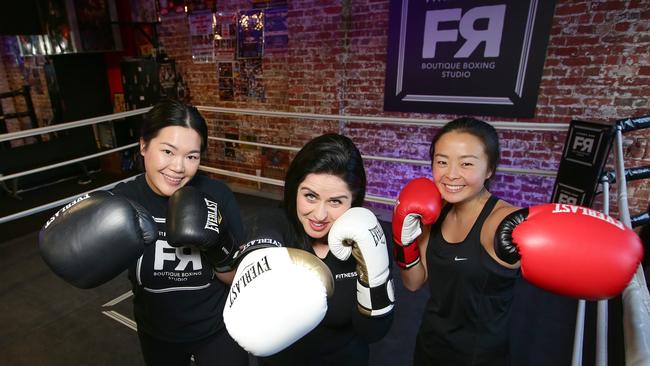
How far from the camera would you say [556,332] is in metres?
1.86

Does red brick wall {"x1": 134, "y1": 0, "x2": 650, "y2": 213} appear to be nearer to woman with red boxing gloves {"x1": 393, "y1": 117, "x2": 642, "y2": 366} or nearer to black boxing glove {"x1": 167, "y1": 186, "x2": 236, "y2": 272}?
woman with red boxing gloves {"x1": 393, "y1": 117, "x2": 642, "y2": 366}

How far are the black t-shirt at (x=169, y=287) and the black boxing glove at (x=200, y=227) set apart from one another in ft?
0.31

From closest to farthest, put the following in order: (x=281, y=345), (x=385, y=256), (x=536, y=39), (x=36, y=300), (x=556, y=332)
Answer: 1. (x=281, y=345)
2. (x=385, y=256)
3. (x=556, y=332)
4. (x=36, y=300)
5. (x=536, y=39)

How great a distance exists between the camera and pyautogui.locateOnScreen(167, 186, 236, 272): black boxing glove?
900 mm

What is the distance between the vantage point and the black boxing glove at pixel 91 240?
0.80m

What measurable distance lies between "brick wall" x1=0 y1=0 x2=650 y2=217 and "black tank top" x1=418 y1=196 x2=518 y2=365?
1.91 m

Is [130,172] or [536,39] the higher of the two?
[536,39]

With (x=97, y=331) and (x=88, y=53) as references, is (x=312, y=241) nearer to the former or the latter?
(x=97, y=331)

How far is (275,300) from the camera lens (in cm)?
65

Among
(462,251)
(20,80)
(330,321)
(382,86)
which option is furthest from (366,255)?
(20,80)

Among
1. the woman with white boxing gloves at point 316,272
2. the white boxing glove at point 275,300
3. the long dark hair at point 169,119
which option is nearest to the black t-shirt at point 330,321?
the woman with white boxing gloves at point 316,272

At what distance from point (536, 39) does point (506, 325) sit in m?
2.28

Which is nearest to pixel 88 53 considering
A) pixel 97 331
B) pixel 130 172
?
pixel 130 172

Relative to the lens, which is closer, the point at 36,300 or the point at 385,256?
the point at 385,256
